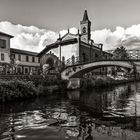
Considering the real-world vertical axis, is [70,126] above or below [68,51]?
below

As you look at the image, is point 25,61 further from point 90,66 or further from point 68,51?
point 90,66

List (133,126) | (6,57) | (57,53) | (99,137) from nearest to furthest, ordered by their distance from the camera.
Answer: (99,137) → (133,126) → (6,57) → (57,53)

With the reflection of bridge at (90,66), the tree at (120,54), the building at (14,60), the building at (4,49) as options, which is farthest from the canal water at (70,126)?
the building at (4,49)

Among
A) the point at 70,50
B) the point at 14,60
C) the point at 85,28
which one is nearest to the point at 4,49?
the point at 14,60

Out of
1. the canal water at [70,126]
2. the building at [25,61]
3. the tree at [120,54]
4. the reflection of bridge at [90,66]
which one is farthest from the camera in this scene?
the building at [25,61]

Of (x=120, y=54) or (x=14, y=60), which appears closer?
(x=14, y=60)

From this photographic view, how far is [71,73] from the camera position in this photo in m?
34.1

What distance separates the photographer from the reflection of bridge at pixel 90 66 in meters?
25.6

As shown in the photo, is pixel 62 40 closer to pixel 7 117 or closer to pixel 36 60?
pixel 36 60

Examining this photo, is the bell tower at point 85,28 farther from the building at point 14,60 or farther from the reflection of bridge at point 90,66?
the reflection of bridge at point 90,66

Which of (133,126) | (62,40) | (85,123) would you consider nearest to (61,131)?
(85,123)

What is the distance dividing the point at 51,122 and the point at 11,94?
9.42 metres

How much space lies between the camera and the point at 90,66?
102 feet

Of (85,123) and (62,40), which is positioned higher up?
(62,40)
